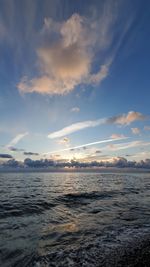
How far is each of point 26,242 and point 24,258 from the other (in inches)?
71.3

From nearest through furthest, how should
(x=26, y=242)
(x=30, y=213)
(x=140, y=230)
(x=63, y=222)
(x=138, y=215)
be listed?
(x=26, y=242) < (x=140, y=230) < (x=63, y=222) < (x=138, y=215) < (x=30, y=213)

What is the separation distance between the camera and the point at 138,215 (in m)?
13.9

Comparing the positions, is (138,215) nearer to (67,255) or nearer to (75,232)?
(75,232)

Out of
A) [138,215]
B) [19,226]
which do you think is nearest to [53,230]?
[19,226]

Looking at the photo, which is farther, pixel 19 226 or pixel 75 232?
pixel 19 226

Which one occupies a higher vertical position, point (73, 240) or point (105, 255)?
point (105, 255)

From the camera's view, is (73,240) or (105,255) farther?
(73,240)

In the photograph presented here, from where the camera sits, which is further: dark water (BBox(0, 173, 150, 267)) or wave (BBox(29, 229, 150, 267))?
dark water (BBox(0, 173, 150, 267))

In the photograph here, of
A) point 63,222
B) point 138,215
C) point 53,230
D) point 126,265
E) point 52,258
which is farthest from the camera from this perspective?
point 138,215

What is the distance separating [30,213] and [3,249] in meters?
7.49

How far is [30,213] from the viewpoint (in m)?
15.1

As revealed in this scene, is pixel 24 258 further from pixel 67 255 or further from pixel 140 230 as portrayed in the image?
pixel 140 230

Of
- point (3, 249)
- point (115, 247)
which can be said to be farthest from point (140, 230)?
point (3, 249)

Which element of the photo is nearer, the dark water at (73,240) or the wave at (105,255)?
the wave at (105,255)
